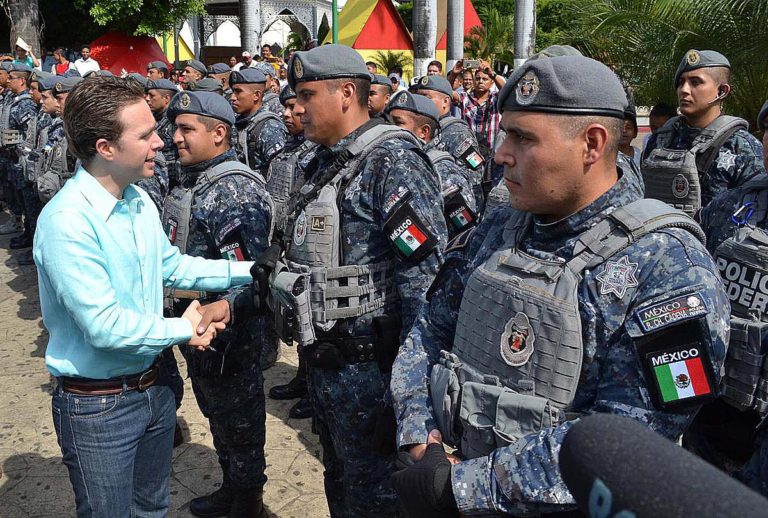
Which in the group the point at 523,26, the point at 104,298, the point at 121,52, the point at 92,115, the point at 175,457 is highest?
the point at 523,26

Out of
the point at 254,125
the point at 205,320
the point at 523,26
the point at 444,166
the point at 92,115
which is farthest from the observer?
the point at 523,26

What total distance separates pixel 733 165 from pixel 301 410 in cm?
343

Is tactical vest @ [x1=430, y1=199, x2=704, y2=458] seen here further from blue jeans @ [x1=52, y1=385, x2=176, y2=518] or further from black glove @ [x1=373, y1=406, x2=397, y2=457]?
blue jeans @ [x1=52, y1=385, x2=176, y2=518]

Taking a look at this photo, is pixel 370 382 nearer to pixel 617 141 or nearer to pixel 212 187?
pixel 212 187

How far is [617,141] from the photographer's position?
1.82 meters

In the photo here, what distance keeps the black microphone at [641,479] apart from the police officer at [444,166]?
4.24m

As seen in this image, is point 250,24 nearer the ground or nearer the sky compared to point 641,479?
nearer the sky

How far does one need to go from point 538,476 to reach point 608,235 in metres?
0.62

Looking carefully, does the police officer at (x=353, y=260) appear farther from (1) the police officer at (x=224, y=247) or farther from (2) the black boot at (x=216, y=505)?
(2) the black boot at (x=216, y=505)

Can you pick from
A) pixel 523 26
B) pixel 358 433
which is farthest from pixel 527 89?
pixel 523 26

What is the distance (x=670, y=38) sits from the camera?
26.6 ft

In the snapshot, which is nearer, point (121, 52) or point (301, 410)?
point (301, 410)

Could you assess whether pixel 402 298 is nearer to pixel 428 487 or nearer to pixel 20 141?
pixel 428 487

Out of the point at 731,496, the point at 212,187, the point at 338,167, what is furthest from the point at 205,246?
the point at 731,496
